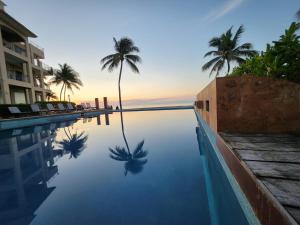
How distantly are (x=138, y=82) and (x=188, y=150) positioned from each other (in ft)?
68.4

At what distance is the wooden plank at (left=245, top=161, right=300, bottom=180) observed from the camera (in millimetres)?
1351

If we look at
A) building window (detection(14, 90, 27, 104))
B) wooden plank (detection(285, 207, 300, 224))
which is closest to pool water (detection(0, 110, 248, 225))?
wooden plank (detection(285, 207, 300, 224))

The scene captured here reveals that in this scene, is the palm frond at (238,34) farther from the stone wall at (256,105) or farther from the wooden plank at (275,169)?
the wooden plank at (275,169)

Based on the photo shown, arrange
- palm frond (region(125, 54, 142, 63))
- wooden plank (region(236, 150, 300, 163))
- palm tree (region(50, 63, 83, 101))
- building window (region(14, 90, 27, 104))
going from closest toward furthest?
1. wooden plank (region(236, 150, 300, 163))
2. building window (region(14, 90, 27, 104))
3. palm frond (region(125, 54, 142, 63))
4. palm tree (region(50, 63, 83, 101))

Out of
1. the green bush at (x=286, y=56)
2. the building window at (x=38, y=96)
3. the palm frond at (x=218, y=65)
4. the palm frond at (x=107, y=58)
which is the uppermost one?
the palm frond at (x=107, y=58)

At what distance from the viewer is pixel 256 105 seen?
10.6ft

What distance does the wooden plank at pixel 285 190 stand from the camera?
999mm

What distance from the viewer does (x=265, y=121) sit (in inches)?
125

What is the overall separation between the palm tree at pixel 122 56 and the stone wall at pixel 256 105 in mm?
17289

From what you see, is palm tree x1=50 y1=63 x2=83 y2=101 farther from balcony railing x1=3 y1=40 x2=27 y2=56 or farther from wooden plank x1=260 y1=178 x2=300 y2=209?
wooden plank x1=260 y1=178 x2=300 y2=209

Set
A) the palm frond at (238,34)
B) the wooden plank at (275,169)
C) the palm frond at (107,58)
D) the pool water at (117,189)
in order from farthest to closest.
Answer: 1. the palm frond at (107,58)
2. the palm frond at (238,34)
3. the pool water at (117,189)
4. the wooden plank at (275,169)

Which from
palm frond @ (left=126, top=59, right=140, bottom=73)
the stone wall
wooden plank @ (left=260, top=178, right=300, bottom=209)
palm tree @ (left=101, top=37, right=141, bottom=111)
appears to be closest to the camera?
wooden plank @ (left=260, top=178, right=300, bottom=209)

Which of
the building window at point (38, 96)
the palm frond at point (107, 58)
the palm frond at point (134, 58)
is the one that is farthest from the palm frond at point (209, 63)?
the building window at point (38, 96)

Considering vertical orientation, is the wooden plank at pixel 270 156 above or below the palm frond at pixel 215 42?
below
